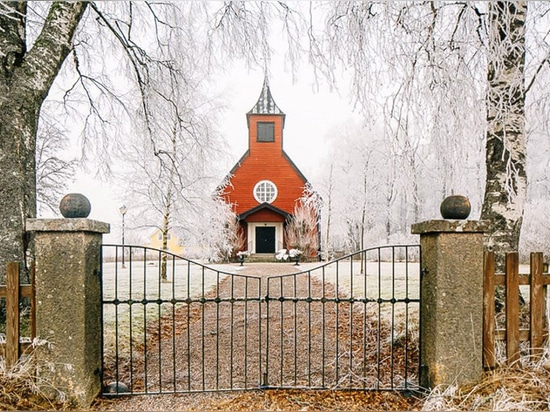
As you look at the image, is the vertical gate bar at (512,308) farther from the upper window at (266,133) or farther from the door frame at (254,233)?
the upper window at (266,133)

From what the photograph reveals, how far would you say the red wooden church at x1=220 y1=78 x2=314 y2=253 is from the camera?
1950 cm

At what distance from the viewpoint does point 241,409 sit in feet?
9.17

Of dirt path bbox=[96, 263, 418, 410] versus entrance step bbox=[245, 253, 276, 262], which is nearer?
dirt path bbox=[96, 263, 418, 410]

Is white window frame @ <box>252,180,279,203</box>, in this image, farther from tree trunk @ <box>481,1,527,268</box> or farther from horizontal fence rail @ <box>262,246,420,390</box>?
tree trunk @ <box>481,1,527,268</box>

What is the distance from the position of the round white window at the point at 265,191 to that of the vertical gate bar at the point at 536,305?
56.3 ft

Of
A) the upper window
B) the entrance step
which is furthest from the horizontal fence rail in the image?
the upper window

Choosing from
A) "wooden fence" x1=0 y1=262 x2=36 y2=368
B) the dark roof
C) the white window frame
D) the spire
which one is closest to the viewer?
"wooden fence" x1=0 y1=262 x2=36 y2=368

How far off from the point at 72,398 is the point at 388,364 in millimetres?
2873

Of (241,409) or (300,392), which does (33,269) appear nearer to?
(241,409)

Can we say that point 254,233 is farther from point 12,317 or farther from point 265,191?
point 12,317

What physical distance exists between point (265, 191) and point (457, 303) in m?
17.3

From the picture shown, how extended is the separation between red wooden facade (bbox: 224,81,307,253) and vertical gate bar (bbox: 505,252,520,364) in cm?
1656

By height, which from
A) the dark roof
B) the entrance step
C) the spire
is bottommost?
the entrance step

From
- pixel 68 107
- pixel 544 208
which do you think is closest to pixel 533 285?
pixel 68 107
